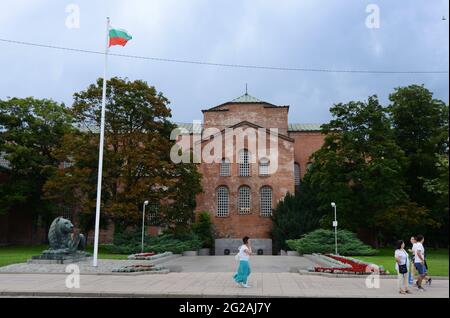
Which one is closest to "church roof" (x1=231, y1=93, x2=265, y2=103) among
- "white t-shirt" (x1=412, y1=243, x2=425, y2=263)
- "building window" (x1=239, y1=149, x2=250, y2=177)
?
"building window" (x1=239, y1=149, x2=250, y2=177)

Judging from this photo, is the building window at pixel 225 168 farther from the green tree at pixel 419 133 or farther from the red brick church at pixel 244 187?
the green tree at pixel 419 133

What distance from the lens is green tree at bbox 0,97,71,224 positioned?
43938 mm

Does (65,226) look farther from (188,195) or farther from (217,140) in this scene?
(217,140)

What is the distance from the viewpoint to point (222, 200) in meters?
50.0

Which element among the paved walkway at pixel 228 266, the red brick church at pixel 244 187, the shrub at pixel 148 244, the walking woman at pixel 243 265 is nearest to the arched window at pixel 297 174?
the red brick church at pixel 244 187

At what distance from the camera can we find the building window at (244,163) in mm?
50000

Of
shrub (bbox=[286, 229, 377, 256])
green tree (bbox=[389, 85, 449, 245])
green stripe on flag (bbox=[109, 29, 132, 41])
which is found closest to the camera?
green stripe on flag (bbox=[109, 29, 132, 41])

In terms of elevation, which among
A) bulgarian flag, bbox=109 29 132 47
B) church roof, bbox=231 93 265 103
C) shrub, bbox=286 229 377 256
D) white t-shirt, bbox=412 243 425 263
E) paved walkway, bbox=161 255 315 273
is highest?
church roof, bbox=231 93 265 103

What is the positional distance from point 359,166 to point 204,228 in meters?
16.6

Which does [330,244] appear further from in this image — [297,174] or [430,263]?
[297,174]

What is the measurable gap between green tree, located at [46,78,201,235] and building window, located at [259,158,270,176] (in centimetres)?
1105

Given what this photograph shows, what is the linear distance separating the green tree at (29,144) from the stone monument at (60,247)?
1941 centimetres

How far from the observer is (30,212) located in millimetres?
49594

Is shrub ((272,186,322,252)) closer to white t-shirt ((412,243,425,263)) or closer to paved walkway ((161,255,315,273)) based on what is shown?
paved walkway ((161,255,315,273))
